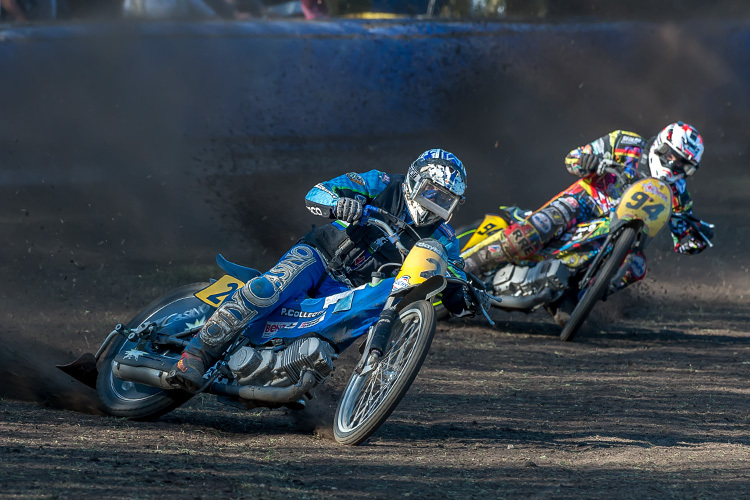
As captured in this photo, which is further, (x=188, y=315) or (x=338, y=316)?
(x=188, y=315)

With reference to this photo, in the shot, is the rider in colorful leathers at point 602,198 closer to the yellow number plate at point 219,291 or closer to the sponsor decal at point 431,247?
the yellow number plate at point 219,291

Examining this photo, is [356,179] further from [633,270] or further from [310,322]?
[633,270]

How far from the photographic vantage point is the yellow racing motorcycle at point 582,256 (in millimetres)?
8219

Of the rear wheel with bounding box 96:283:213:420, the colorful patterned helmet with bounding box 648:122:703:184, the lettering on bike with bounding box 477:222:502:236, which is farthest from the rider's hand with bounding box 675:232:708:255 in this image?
the rear wheel with bounding box 96:283:213:420

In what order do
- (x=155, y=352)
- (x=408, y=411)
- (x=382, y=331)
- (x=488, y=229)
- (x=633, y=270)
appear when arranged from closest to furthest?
(x=382, y=331)
(x=155, y=352)
(x=408, y=411)
(x=633, y=270)
(x=488, y=229)

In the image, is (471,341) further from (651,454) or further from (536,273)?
(651,454)

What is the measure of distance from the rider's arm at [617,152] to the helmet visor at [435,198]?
373cm

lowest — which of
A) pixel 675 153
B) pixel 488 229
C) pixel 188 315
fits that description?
pixel 488 229

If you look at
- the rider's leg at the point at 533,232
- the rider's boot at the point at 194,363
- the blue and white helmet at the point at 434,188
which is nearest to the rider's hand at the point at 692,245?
the rider's leg at the point at 533,232

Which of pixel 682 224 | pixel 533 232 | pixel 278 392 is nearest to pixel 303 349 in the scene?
pixel 278 392

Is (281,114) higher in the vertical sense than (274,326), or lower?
lower

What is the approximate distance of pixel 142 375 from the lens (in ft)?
17.6

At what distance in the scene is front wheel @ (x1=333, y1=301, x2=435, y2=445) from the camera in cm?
477

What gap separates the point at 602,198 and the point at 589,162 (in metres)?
0.40
